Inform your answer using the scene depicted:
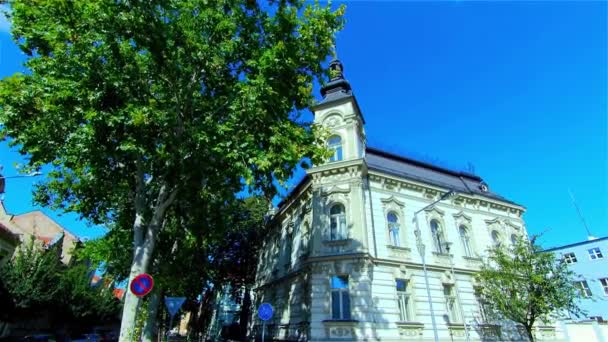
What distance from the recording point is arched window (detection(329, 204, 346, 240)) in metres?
16.4

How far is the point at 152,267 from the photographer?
15.6 m

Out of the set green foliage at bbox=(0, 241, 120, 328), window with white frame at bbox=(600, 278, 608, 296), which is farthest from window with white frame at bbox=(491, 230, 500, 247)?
green foliage at bbox=(0, 241, 120, 328)

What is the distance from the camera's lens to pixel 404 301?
1548 cm

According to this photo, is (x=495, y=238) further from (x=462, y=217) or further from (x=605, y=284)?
(x=605, y=284)

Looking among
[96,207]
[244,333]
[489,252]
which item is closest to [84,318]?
[244,333]

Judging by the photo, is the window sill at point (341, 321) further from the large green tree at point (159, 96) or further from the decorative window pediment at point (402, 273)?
the large green tree at point (159, 96)

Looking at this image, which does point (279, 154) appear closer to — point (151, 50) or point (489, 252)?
point (151, 50)

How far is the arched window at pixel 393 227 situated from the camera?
56.1ft

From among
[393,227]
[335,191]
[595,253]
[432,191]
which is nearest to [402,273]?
[393,227]

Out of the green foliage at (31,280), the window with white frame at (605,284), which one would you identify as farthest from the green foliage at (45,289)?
the window with white frame at (605,284)

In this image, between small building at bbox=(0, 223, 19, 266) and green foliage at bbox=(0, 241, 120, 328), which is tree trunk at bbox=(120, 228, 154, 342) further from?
small building at bbox=(0, 223, 19, 266)

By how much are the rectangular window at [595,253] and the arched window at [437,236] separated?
83.8ft

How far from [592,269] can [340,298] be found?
32716 millimetres

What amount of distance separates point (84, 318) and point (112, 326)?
21395 mm
